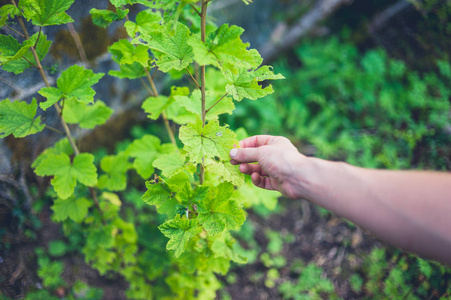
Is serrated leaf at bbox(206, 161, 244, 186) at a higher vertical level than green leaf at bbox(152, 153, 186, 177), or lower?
higher

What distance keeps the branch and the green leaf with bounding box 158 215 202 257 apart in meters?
2.55

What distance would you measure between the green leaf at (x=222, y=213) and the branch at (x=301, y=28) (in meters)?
2.40

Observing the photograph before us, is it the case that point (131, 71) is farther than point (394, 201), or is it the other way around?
point (131, 71)

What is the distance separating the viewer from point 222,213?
1.05m

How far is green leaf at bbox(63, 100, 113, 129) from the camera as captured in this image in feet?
4.54

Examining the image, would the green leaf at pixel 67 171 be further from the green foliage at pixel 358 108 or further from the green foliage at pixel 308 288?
the green foliage at pixel 308 288

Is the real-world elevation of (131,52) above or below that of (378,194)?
above

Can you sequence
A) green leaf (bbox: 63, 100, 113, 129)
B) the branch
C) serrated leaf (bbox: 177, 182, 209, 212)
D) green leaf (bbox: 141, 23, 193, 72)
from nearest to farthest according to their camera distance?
green leaf (bbox: 141, 23, 193, 72), serrated leaf (bbox: 177, 182, 209, 212), green leaf (bbox: 63, 100, 113, 129), the branch

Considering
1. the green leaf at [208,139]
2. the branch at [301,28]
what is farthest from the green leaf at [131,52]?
the branch at [301,28]

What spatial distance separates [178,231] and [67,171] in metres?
0.67

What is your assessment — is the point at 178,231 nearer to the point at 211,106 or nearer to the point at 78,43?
the point at 211,106

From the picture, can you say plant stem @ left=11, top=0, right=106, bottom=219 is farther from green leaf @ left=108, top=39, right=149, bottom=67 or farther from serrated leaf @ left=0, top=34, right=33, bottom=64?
green leaf @ left=108, top=39, right=149, bottom=67

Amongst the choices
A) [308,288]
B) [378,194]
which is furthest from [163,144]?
[308,288]

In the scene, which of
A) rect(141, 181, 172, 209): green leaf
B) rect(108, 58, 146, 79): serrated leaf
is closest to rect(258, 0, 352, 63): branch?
rect(108, 58, 146, 79): serrated leaf
